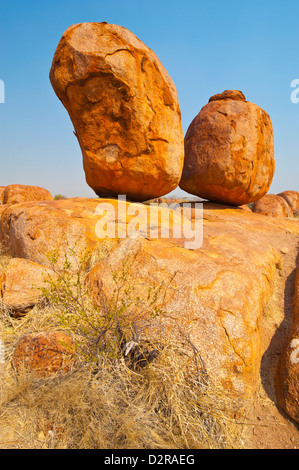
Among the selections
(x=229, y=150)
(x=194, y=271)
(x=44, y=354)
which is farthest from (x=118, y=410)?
(x=229, y=150)

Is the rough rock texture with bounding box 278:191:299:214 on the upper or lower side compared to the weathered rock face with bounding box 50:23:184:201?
lower

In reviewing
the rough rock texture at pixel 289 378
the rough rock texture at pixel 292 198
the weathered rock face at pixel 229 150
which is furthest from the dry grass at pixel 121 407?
the rough rock texture at pixel 292 198

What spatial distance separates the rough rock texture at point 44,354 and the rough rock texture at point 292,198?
44.3 feet

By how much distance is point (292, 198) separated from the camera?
1355 cm

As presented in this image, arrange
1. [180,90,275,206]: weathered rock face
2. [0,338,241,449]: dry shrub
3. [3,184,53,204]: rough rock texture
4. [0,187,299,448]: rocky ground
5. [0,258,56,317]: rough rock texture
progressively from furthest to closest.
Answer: [3,184,53,204]: rough rock texture, [180,90,275,206]: weathered rock face, [0,258,56,317]: rough rock texture, [0,187,299,448]: rocky ground, [0,338,241,449]: dry shrub

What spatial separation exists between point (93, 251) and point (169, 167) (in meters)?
2.09

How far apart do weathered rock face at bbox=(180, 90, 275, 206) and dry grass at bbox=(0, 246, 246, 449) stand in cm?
448

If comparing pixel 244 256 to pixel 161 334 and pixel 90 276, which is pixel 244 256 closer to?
pixel 161 334

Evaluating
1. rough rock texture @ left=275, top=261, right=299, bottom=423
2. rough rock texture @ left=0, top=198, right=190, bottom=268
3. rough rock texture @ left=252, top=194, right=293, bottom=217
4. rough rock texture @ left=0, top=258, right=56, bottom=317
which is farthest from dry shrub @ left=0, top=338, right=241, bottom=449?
rough rock texture @ left=252, top=194, right=293, bottom=217

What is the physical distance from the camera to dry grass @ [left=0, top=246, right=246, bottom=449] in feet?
4.82

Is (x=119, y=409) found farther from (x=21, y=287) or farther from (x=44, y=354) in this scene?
(x=21, y=287)

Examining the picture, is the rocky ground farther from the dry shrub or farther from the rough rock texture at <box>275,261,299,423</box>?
the dry shrub

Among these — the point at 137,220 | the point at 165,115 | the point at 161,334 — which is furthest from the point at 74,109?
the point at 161,334

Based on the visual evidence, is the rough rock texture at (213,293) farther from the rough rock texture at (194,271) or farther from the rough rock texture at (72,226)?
the rough rock texture at (72,226)
